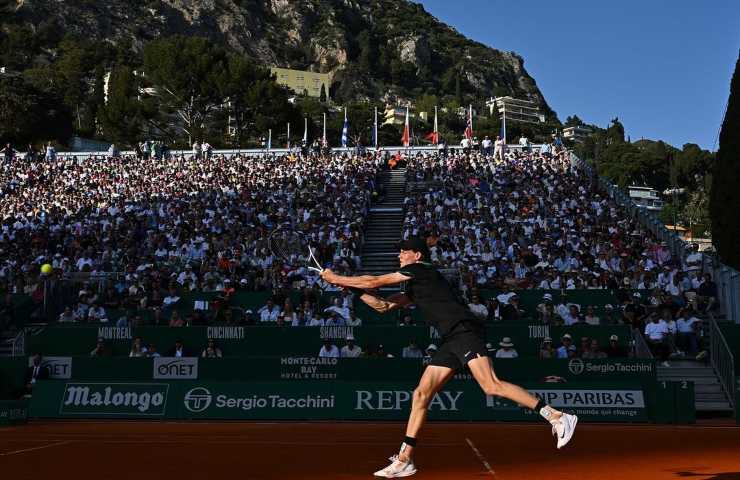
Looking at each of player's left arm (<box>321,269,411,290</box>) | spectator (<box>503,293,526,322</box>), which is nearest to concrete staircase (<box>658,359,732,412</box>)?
spectator (<box>503,293,526,322</box>)

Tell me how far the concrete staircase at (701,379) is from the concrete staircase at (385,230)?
9.99m

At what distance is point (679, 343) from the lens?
Answer: 2128 centimetres

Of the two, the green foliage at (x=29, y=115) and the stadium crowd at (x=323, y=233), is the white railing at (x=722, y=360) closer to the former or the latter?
the stadium crowd at (x=323, y=233)

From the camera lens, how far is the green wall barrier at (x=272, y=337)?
21266mm

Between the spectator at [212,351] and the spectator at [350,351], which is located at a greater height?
the spectator at [350,351]

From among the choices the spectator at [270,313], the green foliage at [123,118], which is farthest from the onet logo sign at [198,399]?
the green foliage at [123,118]

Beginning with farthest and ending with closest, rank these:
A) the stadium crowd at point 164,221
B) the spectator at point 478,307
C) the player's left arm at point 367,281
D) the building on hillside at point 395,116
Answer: the building on hillside at point 395,116
the stadium crowd at point 164,221
the spectator at point 478,307
the player's left arm at point 367,281

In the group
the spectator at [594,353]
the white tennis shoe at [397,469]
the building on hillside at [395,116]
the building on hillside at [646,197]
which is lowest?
the spectator at [594,353]

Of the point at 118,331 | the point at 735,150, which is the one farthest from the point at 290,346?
the point at 735,150

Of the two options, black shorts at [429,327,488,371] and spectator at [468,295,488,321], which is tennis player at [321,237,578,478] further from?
spectator at [468,295,488,321]

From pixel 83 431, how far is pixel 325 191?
22242 millimetres

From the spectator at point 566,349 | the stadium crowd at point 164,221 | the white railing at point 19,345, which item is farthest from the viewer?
the stadium crowd at point 164,221

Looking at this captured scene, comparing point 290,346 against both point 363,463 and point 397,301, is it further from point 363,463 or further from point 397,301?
point 397,301

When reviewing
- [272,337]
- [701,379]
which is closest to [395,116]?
[272,337]
